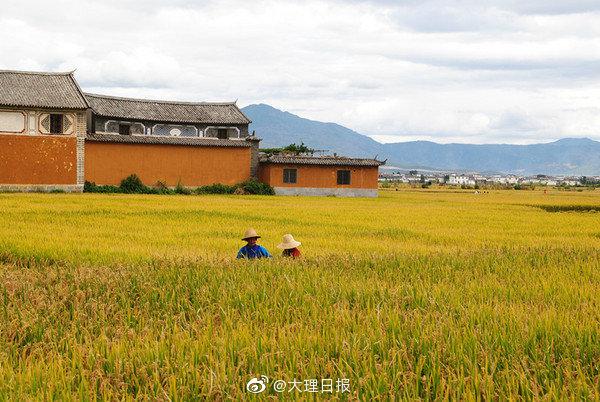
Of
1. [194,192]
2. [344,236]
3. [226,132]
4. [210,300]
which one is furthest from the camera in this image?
[226,132]

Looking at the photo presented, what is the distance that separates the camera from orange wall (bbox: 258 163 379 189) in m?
44.3

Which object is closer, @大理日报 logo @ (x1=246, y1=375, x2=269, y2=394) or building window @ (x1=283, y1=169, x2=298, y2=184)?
@大理日报 logo @ (x1=246, y1=375, x2=269, y2=394)

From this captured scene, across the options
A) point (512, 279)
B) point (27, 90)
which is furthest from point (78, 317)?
point (27, 90)

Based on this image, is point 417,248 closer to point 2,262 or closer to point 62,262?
point 62,262

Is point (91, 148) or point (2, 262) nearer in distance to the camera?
point (2, 262)

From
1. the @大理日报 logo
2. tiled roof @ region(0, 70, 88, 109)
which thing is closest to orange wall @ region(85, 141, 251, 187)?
tiled roof @ region(0, 70, 88, 109)

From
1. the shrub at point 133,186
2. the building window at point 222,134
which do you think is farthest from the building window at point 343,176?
the shrub at point 133,186

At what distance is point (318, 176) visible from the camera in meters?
45.8

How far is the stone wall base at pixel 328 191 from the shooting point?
147 feet

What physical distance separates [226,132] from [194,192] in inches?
213

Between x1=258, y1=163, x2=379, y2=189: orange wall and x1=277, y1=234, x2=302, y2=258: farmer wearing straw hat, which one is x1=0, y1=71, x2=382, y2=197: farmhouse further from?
x1=277, y1=234, x2=302, y2=258: farmer wearing straw hat

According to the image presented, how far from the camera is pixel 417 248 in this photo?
→ 554 inches

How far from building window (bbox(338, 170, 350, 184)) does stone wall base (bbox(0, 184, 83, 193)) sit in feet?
57.7

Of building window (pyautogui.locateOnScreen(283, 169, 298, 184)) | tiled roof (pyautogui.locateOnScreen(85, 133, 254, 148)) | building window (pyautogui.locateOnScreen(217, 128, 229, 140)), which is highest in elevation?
building window (pyautogui.locateOnScreen(217, 128, 229, 140))
